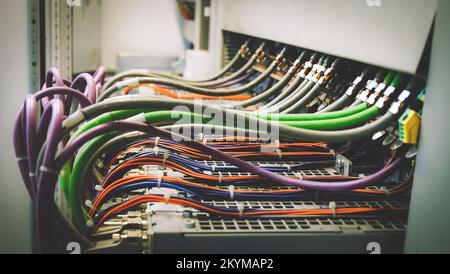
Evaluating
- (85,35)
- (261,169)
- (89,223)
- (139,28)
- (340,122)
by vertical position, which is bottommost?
(89,223)

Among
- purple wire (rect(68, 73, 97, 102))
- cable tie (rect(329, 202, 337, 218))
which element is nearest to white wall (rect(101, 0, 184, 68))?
purple wire (rect(68, 73, 97, 102))

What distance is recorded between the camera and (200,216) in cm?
99

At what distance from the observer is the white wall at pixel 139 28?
3.96 m

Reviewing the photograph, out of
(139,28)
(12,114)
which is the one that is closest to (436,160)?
(12,114)

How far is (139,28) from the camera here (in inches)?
159

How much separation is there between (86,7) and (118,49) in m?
1.20

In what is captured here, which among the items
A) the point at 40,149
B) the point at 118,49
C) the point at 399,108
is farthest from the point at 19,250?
the point at 118,49

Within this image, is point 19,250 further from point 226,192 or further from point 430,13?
Result: point 430,13

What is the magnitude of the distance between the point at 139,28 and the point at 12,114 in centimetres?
271

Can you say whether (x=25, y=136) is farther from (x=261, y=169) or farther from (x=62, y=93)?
(x=261, y=169)

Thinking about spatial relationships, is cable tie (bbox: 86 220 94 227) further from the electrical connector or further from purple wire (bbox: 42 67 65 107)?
the electrical connector

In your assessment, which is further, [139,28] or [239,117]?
[139,28]

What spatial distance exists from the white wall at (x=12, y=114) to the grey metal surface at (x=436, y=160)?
3.75 feet

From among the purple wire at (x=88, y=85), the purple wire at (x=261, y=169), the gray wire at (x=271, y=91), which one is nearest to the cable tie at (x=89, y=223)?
the purple wire at (x=261, y=169)
